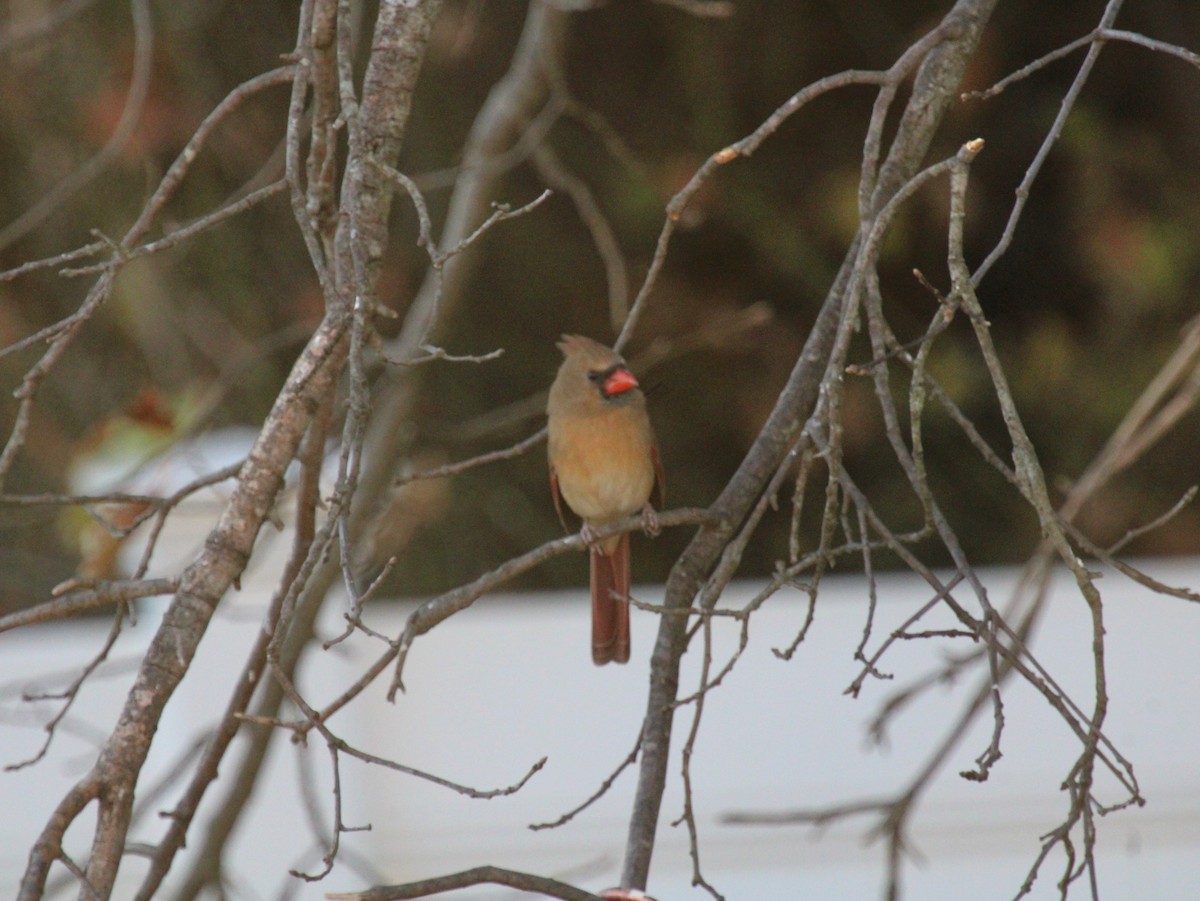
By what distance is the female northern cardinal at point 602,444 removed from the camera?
3066 millimetres

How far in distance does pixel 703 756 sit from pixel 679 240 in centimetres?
305

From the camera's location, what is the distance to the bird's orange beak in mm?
2885

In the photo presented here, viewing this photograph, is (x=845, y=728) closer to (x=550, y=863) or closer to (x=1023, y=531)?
(x=550, y=863)

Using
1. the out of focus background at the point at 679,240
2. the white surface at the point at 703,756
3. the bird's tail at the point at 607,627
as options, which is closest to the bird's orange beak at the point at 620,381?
the bird's tail at the point at 607,627

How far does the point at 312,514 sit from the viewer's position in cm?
219

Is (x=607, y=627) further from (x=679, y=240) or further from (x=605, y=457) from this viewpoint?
(x=679, y=240)

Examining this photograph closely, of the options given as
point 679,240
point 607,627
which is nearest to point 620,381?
point 607,627

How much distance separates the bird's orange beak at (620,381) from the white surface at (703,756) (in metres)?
0.73

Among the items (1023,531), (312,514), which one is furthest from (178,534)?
(1023,531)

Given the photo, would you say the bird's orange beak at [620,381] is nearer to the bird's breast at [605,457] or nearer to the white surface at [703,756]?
the bird's breast at [605,457]

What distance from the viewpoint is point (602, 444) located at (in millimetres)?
3131

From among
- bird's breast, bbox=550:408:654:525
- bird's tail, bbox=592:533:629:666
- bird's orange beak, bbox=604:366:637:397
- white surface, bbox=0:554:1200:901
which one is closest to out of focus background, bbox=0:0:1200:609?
white surface, bbox=0:554:1200:901

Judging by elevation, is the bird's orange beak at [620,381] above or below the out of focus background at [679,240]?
below

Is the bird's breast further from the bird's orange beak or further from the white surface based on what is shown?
the white surface
